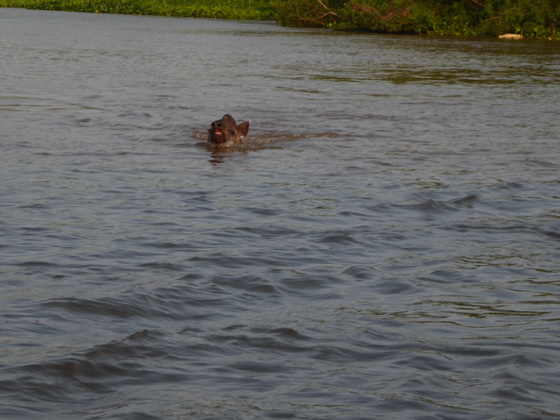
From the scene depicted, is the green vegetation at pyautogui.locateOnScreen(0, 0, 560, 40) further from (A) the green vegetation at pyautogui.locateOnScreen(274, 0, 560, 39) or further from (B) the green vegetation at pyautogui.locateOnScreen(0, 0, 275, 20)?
(B) the green vegetation at pyautogui.locateOnScreen(0, 0, 275, 20)

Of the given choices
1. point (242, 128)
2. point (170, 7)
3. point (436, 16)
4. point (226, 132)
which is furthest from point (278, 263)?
point (170, 7)

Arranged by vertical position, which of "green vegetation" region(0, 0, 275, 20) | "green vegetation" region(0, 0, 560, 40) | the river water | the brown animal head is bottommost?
the river water

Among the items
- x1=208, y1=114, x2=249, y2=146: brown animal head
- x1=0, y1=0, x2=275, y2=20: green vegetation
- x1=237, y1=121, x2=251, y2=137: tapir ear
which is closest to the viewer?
x1=208, y1=114, x2=249, y2=146: brown animal head

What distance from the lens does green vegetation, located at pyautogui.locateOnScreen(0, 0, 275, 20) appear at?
2741 inches

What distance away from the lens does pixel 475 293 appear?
262 inches

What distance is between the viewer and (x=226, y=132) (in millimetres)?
12969

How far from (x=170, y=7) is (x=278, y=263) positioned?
67803 millimetres

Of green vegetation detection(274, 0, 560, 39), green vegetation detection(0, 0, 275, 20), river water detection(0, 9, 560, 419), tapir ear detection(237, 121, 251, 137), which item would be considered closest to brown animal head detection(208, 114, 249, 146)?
tapir ear detection(237, 121, 251, 137)

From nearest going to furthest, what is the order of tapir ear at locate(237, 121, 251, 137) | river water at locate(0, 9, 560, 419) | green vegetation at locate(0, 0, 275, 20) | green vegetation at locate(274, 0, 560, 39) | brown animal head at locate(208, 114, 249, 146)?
river water at locate(0, 9, 560, 419)
brown animal head at locate(208, 114, 249, 146)
tapir ear at locate(237, 121, 251, 137)
green vegetation at locate(274, 0, 560, 39)
green vegetation at locate(0, 0, 275, 20)

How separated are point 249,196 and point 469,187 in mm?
2657

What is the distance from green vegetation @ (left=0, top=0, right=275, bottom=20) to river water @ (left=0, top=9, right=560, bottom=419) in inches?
2078

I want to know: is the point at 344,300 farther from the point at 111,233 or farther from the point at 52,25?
the point at 52,25

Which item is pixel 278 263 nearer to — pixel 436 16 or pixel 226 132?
pixel 226 132

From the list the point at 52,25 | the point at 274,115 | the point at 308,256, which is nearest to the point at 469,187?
the point at 308,256
